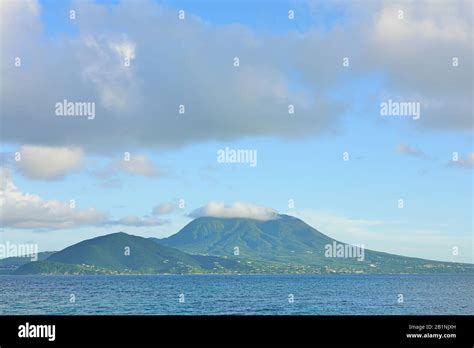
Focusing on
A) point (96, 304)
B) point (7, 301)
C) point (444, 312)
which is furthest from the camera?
point (7, 301)

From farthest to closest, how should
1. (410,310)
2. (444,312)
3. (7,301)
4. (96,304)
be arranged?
(7,301) < (96,304) < (410,310) < (444,312)
